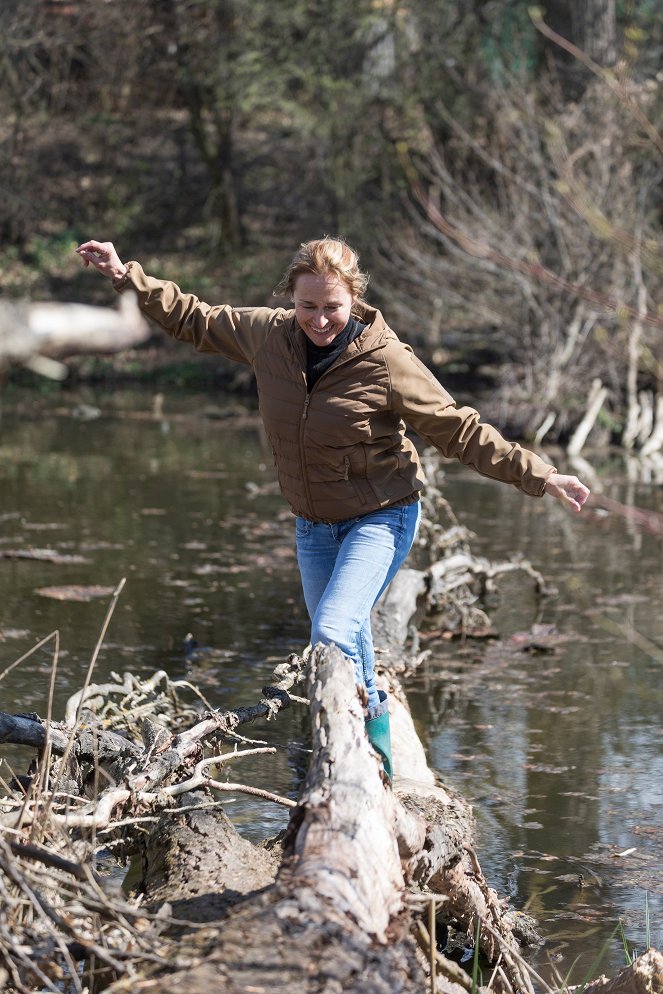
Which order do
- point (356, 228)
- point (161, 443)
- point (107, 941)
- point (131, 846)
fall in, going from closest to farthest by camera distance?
point (107, 941) < point (131, 846) < point (161, 443) < point (356, 228)

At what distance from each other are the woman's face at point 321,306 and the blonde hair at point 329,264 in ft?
0.06

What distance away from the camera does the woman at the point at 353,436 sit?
427cm

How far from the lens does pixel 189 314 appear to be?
476cm

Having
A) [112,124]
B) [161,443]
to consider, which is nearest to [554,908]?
[161,443]

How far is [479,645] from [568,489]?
11.0ft

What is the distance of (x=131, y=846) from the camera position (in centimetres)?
407

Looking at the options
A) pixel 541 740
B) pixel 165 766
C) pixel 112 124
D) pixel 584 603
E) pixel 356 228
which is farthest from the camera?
pixel 112 124

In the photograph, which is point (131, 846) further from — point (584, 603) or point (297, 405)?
point (584, 603)

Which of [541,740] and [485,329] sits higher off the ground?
[485,329]

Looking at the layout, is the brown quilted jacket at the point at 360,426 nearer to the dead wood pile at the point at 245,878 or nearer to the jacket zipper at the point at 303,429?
the jacket zipper at the point at 303,429

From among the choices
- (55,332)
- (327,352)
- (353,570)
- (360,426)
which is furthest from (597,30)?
(55,332)

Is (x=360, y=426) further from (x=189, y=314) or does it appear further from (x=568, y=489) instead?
(x=189, y=314)

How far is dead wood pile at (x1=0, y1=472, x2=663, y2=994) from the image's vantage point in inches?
102

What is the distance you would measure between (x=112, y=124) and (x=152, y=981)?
28688mm
